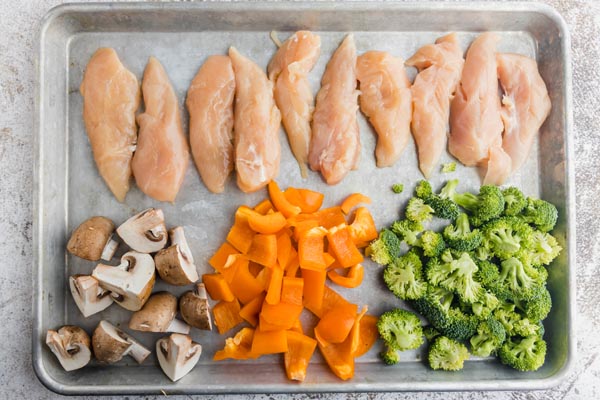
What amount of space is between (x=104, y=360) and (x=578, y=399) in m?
2.85

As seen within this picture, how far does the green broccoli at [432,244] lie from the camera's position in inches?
120

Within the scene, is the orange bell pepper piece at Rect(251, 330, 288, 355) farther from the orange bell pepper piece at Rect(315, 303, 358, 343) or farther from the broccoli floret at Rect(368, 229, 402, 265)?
the broccoli floret at Rect(368, 229, 402, 265)

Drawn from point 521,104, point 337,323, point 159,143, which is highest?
point 521,104

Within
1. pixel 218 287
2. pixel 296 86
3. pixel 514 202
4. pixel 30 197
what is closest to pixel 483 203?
pixel 514 202

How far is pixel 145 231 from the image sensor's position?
3012 mm

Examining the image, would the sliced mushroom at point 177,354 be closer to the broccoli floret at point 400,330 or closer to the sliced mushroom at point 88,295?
the sliced mushroom at point 88,295

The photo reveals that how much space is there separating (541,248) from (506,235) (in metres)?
0.22

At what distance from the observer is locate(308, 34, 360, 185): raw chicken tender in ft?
10.2

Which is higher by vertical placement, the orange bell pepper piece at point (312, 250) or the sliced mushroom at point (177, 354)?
the orange bell pepper piece at point (312, 250)

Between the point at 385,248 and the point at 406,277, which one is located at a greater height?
the point at 385,248

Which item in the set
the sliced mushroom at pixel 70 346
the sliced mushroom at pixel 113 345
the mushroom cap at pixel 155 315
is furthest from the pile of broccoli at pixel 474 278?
the sliced mushroom at pixel 70 346

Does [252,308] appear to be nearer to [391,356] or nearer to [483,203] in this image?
[391,356]

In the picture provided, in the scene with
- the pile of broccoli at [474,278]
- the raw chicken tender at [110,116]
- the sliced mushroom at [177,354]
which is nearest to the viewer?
the sliced mushroom at [177,354]

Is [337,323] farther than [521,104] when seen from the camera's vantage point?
No
